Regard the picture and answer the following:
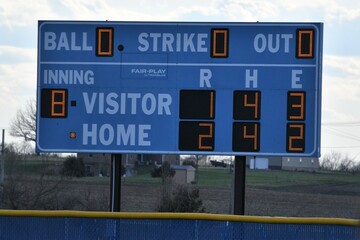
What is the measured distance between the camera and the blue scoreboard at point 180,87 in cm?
1121

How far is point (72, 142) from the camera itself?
38.0 feet

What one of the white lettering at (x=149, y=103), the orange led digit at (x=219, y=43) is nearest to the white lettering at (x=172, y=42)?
the orange led digit at (x=219, y=43)

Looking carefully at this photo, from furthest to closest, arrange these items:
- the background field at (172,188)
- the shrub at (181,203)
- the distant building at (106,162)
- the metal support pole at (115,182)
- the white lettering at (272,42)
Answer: the distant building at (106,162)
the background field at (172,188)
the shrub at (181,203)
the metal support pole at (115,182)
the white lettering at (272,42)

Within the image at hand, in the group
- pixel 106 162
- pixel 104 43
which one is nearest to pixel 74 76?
pixel 104 43

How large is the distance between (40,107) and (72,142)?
707 millimetres

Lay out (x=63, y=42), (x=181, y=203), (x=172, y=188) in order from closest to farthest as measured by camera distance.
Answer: (x=63, y=42), (x=181, y=203), (x=172, y=188)

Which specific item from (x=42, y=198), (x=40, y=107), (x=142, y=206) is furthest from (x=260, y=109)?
(x=142, y=206)

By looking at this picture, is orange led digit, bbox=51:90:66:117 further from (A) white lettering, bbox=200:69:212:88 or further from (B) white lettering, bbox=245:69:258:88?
(B) white lettering, bbox=245:69:258:88

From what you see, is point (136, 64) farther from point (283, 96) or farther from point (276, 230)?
point (276, 230)

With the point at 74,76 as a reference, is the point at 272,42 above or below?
above

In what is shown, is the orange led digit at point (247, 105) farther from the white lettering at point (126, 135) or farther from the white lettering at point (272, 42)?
the white lettering at point (126, 135)

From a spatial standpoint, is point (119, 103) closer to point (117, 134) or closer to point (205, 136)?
point (117, 134)

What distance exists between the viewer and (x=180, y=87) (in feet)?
37.4

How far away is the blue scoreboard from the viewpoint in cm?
1121
